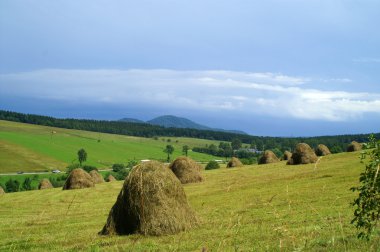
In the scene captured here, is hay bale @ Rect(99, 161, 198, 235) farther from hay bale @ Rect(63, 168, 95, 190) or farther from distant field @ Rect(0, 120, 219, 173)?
distant field @ Rect(0, 120, 219, 173)

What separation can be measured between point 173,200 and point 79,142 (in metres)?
128

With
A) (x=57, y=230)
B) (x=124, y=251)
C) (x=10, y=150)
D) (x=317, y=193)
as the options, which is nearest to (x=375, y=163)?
(x=124, y=251)

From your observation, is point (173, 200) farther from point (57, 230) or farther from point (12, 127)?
point (12, 127)

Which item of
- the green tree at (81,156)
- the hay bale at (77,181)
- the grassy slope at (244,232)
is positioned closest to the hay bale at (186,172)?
the hay bale at (77,181)

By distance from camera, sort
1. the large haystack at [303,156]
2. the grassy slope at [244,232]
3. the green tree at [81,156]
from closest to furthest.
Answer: the grassy slope at [244,232]
the large haystack at [303,156]
the green tree at [81,156]

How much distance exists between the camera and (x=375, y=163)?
6.34 meters

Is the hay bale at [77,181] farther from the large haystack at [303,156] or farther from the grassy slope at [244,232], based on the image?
the grassy slope at [244,232]

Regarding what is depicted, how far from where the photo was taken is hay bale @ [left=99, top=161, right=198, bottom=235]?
1327 centimetres

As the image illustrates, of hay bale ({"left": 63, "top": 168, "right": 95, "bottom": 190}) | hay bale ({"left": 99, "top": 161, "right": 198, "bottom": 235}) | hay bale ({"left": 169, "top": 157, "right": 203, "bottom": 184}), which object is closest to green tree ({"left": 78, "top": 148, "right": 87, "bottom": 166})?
hay bale ({"left": 63, "top": 168, "right": 95, "bottom": 190})

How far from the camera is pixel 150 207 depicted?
13539 mm

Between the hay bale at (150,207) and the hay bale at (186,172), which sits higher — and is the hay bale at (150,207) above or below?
above

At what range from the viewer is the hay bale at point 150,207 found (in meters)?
13.3

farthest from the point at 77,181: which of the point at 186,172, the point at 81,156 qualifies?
the point at 81,156

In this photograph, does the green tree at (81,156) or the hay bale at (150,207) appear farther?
the green tree at (81,156)
